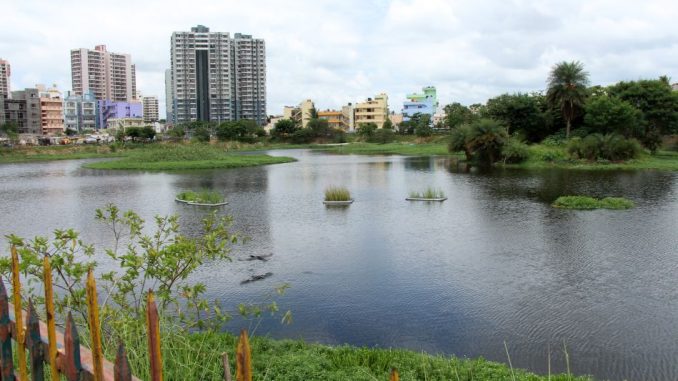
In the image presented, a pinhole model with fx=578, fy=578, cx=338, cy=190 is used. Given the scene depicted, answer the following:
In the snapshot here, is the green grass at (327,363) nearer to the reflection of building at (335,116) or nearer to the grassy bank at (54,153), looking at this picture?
the grassy bank at (54,153)

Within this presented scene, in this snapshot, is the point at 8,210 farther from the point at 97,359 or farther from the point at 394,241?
the point at 97,359

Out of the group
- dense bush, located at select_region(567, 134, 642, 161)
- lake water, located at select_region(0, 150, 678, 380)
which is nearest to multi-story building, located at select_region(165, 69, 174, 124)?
dense bush, located at select_region(567, 134, 642, 161)

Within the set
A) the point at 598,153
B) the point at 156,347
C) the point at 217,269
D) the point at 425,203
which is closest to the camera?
the point at 156,347

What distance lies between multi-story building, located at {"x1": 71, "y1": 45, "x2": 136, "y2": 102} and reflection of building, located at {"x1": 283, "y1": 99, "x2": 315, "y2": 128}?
6768cm

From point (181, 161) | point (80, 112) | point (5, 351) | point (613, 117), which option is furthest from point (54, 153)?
point (5, 351)

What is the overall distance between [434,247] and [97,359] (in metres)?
14.5

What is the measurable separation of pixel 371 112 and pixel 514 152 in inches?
3064

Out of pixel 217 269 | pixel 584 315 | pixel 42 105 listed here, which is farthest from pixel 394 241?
pixel 42 105

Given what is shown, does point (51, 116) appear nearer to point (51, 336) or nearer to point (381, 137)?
point (381, 137)

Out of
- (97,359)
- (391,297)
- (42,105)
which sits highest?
(42,105)

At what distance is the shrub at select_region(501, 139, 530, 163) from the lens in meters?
47.2

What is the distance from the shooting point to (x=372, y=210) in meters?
23.5

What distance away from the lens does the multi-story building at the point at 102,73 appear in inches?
6708

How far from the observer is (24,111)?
104m
